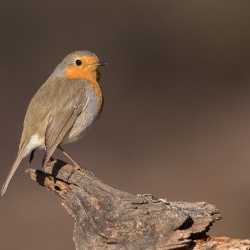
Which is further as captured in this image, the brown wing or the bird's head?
the bird's head

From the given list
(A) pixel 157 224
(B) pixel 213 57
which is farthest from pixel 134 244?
(B) pixel 213 57

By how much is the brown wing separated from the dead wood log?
57 cm

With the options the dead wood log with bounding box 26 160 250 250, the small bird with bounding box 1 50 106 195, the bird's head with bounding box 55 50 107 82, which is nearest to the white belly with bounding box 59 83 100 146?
the small bird with bounding box 1 50 106 195

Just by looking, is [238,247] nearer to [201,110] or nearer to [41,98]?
[41,98]

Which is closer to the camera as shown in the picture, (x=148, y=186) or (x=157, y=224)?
(x=157, y=224)

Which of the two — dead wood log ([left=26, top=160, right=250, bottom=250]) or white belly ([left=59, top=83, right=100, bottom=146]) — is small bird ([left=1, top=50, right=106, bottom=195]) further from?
dead wood log ([left=26, top=160, right=250, bottom=250])

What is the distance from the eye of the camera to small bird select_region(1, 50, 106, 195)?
19.0 feet

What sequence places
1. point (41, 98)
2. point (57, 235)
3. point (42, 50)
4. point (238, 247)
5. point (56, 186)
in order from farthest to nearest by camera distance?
point (42, 50) < point (57, 235) < point (41, 98) < point (56, 186) < point (238, 247)

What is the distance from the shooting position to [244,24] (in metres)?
14.1

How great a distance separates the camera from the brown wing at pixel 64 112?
18.9 feet

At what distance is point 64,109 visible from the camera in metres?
5.89

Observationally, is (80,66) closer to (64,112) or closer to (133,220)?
(64,112)

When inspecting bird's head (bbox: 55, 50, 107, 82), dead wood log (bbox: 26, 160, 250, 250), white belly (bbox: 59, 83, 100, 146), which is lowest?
dead wood log (bbox: 26, 160, 250, 250)

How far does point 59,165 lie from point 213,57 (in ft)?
28.8
